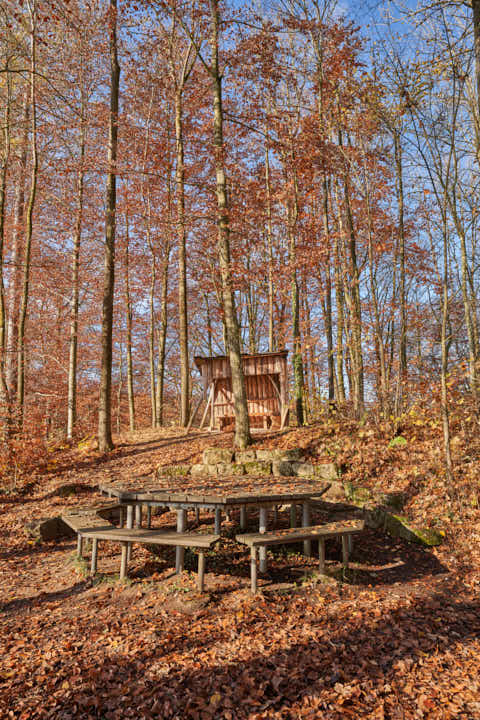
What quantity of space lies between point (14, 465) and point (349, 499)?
7.72 meters

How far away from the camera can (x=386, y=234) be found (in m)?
14.1

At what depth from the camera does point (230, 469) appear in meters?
8.76

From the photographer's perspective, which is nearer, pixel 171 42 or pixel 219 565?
pixel 219 565

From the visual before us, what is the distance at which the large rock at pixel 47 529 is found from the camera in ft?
22.9

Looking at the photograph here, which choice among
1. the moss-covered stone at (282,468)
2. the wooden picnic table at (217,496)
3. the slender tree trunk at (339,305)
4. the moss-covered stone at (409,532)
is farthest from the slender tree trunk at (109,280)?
the moss-covered stone at (409,532)

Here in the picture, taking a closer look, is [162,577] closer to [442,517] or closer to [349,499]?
[349,499]

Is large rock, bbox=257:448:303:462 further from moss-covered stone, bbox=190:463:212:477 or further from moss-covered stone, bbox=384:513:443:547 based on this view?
moss-covered stone, bbox=384:513:443:547

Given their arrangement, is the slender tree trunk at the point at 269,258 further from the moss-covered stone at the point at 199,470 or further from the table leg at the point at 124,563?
the table leg at the point at 124,563

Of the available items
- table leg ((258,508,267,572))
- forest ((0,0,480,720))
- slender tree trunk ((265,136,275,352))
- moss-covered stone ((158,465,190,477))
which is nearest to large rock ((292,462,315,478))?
forest ((0,0,480,720))

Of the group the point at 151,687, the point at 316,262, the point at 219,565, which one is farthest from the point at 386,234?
the point at 151,687

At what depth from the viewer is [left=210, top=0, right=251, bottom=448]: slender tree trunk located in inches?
380

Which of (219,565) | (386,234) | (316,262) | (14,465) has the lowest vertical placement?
(219,565)

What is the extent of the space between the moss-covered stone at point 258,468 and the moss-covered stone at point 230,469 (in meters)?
0.12

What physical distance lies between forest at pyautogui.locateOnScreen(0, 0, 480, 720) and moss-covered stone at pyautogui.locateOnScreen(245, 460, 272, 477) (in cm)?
6
